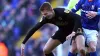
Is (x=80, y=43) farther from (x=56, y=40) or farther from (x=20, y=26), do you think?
(x=20, y=26)

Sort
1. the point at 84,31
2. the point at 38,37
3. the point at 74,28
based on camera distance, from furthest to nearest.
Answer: the point at 38,37 → the point at 84,31 → the point at 74,28

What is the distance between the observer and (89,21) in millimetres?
6867

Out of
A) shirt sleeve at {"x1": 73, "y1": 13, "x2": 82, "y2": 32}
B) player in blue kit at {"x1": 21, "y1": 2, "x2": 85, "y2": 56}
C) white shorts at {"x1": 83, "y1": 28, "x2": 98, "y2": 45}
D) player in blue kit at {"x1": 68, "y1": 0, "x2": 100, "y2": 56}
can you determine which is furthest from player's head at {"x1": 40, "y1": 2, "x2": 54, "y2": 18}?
white shorts at {"x1": 83, "y1": 28, "x2": 98, "y2": 45}

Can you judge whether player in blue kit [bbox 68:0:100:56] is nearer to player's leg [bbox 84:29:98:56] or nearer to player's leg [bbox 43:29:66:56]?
player's leg [bbox 84:29:98:56]

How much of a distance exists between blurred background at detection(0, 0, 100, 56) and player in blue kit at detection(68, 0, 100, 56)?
2.51m

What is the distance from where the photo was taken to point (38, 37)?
9.69 metres

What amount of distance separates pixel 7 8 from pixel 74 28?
4.21 m

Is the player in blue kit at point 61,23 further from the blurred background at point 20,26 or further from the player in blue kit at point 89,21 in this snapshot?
the blurred background at point 20,26

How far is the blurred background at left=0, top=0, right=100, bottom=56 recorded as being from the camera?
9656 millimetres

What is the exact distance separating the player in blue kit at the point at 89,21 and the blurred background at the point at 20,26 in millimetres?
2510

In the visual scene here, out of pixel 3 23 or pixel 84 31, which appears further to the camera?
pixel 3 23

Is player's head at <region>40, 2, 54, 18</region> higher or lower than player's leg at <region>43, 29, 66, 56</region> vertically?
higher

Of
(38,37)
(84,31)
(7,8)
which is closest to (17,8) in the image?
(7,8)

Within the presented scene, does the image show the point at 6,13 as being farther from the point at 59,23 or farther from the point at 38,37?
the point at 59,23
